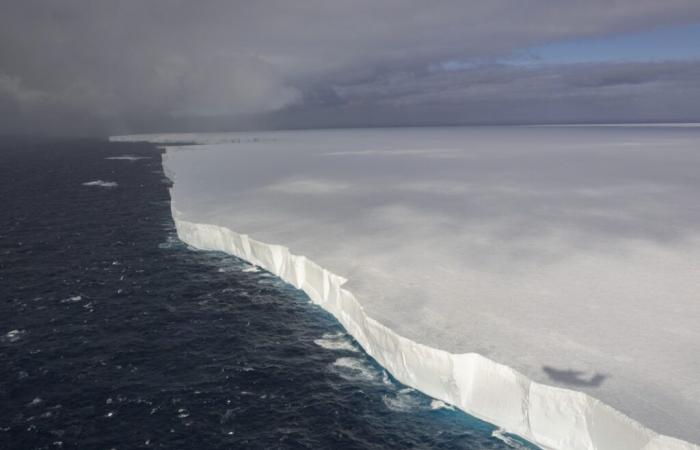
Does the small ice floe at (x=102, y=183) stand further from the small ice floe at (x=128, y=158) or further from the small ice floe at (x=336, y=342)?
the small ice floe at (x=336, y=342)

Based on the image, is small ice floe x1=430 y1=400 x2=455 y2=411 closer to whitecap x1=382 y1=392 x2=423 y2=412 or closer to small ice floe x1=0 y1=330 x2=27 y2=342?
whitecap x1=382 y1=392 x2=423 y2=412

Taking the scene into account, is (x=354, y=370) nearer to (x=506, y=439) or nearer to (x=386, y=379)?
(x=386, y=379)

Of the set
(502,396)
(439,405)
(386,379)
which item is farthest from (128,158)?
(502,396)

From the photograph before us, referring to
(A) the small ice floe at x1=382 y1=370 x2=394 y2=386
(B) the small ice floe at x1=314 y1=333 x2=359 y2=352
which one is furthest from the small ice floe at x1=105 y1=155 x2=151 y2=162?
(A) the small ice floe at x1=382 y1=370 x2=394 y2=386

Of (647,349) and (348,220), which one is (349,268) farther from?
(647,349)

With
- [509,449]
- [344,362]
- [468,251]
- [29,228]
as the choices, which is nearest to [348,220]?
[468,251]

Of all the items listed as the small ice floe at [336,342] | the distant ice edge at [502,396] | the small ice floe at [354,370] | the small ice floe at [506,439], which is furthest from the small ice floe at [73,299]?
the small ice floe at [506,439]
